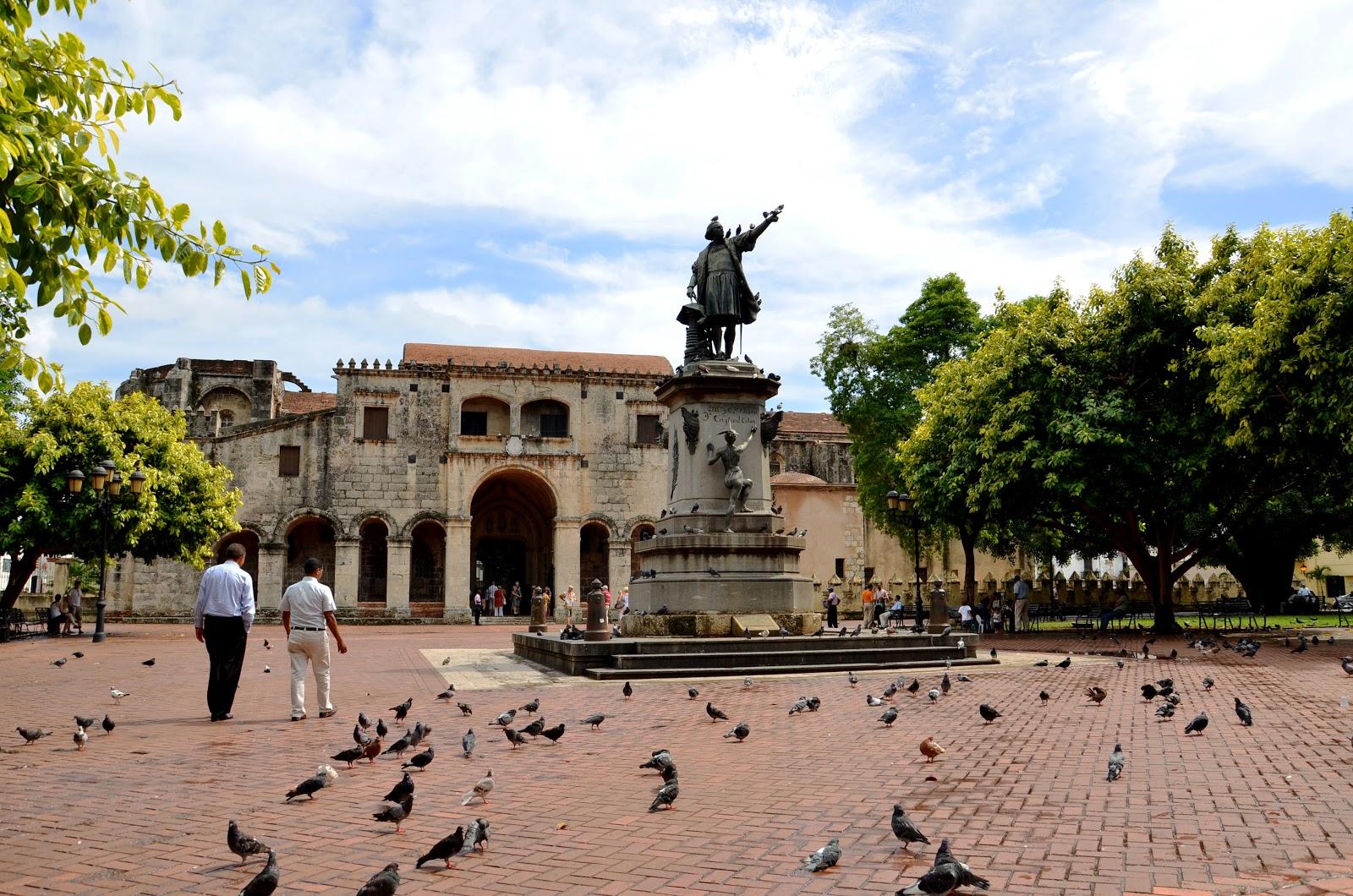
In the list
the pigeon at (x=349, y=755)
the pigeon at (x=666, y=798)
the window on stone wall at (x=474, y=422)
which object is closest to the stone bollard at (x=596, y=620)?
the pigeon at (x=349, y=755)

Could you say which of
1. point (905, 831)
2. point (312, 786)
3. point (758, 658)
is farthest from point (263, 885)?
point (758, 658)

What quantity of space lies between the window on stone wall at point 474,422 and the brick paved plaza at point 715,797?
3053 centimetres

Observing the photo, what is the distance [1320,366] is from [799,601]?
10283 millimetres

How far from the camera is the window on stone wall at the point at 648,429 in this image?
42719 mm

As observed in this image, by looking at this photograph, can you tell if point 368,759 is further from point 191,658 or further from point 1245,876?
point 191,658

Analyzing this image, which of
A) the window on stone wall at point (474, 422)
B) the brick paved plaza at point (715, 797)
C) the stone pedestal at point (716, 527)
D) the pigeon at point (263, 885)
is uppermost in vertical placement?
the window on stone wall at point (474, 422)

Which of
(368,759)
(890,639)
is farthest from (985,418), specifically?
(368,759)

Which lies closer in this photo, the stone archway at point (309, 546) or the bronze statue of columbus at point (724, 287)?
the bronze statue of columbus at point (724, 287)

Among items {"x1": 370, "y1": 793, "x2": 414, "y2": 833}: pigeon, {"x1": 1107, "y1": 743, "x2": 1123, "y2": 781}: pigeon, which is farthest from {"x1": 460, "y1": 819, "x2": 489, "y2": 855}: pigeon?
{"x1": 1107, "y1": 743, "x2": 1123, "y2": 781}: pigeon

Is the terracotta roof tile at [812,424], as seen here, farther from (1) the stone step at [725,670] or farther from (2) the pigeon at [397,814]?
(2) the pigeon at [397,814]

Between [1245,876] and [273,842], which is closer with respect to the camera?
[1245,876]

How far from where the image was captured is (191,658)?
1916 cm

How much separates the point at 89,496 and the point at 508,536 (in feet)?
71.0

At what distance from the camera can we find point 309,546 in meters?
41.8
